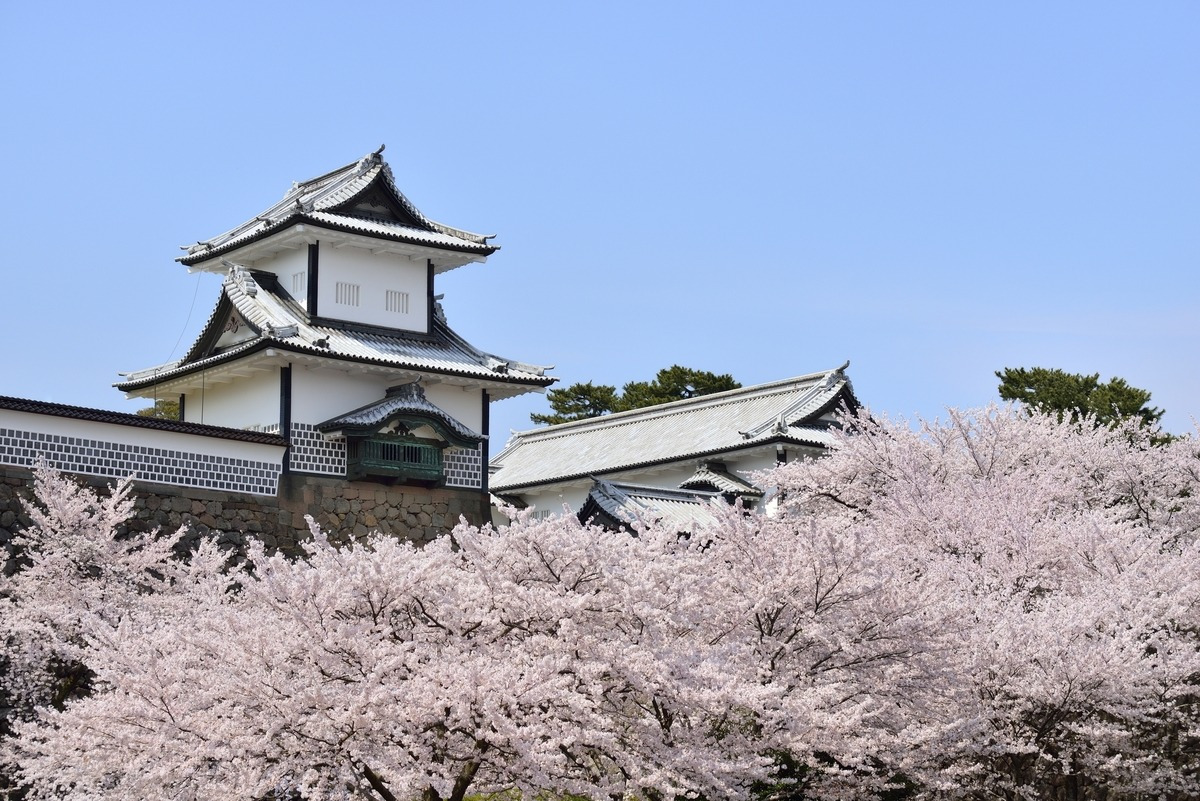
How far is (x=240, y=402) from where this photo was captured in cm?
2541

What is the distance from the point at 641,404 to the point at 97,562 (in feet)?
107

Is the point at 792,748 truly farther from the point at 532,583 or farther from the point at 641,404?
the point at 641,404

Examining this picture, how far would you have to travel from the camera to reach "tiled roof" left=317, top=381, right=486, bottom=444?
23.9 m

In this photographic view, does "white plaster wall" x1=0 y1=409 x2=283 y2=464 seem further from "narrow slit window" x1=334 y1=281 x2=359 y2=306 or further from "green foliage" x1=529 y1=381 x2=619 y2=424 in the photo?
"green foliage" x1=529 y1=381 x2=619 y2=424

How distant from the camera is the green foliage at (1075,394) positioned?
39.2m

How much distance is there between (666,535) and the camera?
1366 centimetres

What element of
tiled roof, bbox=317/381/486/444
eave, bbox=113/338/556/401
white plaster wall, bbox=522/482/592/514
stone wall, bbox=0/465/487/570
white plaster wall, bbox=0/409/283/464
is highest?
eave, bbox=113/338/556/401

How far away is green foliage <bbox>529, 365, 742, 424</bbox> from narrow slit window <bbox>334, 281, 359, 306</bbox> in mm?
22317

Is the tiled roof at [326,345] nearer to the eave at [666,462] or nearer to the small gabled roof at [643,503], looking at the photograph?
the small gabled roof at [643,503]

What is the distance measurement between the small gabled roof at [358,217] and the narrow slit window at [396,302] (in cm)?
107

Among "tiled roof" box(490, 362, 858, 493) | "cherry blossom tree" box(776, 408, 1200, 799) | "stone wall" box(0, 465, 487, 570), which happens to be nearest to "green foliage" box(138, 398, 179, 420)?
"tiled roof" box(490, 362, 858, 493)

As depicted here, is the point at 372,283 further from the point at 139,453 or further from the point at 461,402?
the point at 139,453

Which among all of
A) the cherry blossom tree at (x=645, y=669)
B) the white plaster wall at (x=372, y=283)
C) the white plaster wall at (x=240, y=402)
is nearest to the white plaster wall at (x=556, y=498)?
the white plaster wall at (x=372, y=283)

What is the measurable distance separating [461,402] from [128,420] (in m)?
7.34
